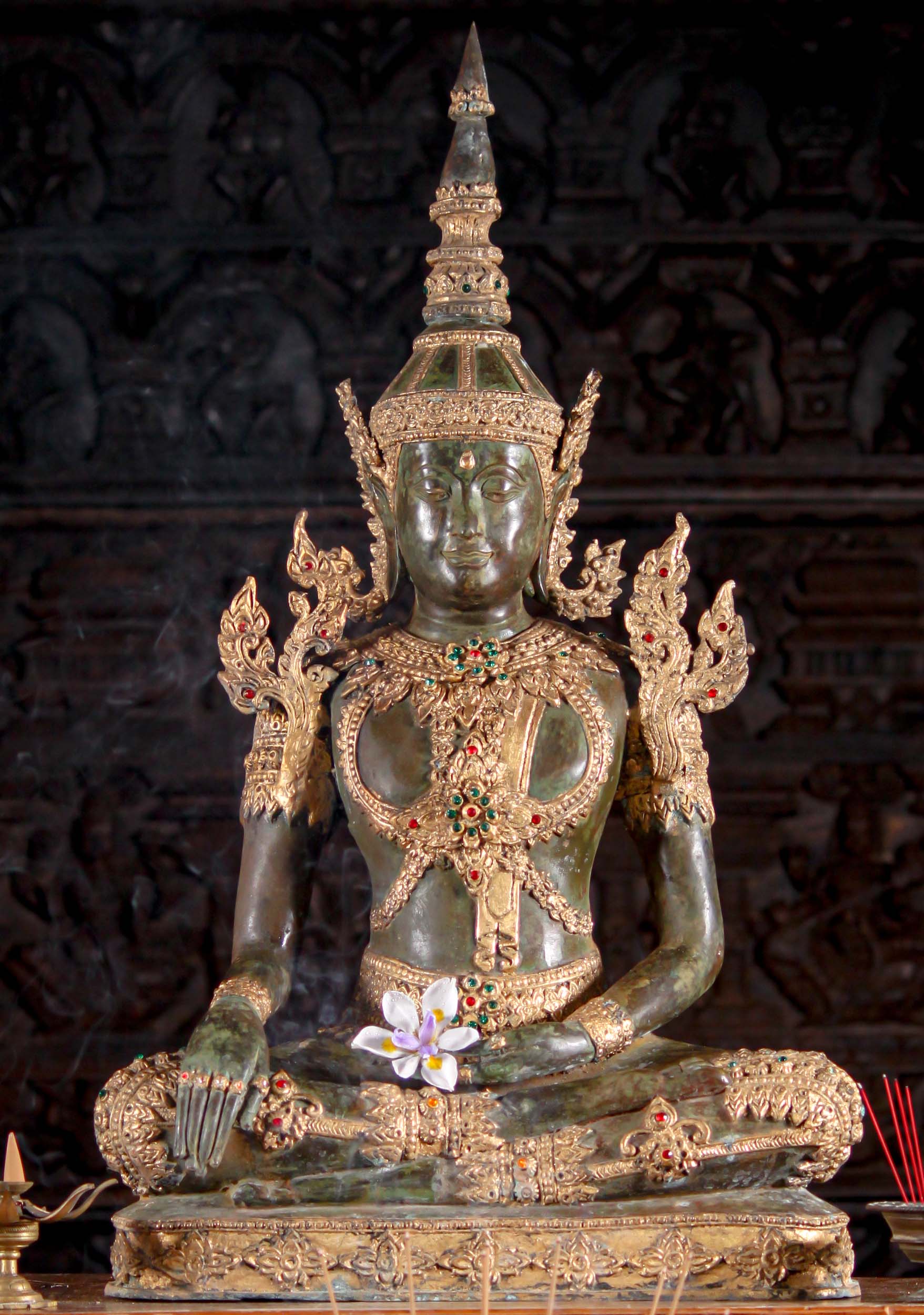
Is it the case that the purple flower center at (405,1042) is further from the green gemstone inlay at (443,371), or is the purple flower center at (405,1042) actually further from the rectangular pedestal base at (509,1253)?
the green gemstone inlay at (443,371)

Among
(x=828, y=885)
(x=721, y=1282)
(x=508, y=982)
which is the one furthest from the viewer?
(x=828, y=885)

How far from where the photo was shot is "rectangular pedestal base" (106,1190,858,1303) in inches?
164

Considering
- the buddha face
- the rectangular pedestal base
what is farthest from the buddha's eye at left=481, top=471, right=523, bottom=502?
the rectangular pedestal base

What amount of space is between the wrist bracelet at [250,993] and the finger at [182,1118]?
23 cm

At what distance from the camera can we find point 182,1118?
13.8 feet

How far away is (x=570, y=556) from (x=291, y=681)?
66 cm

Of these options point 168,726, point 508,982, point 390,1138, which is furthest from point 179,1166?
point 168,726

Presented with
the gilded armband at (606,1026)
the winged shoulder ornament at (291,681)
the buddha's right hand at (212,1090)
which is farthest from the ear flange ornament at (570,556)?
the buddha's right hand at (212,1090)

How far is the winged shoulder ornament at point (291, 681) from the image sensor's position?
4.79 m

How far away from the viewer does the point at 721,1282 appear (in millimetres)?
4172

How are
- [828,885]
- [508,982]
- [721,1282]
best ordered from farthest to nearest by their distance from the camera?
[828,885] → [508,982] → [721,1282]

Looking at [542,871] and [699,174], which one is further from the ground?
[699,174]

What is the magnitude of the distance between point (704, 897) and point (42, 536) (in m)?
2.08

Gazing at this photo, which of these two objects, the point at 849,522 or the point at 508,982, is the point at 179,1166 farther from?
the point at 849,522
